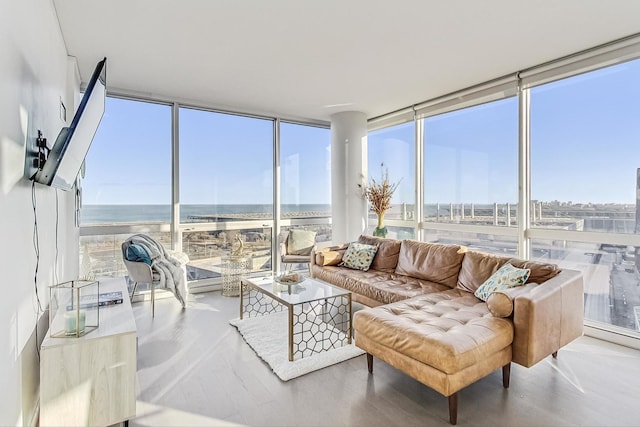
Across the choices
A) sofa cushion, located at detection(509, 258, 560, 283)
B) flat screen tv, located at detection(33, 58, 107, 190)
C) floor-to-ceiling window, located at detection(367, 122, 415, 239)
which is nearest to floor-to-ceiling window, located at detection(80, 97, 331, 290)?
floor-to-ceiling window, located at detection(367, 122, 415, 239)

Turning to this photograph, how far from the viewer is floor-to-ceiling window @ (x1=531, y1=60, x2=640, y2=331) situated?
307cm

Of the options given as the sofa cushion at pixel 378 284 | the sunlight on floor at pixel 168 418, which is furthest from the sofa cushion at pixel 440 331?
the sunlight on floor at pixel 168 418

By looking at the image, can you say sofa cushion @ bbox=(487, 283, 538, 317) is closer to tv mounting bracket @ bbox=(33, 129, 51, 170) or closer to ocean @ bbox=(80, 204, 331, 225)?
tv mounting bracket @ bbox=(33, 129, 51, 170)

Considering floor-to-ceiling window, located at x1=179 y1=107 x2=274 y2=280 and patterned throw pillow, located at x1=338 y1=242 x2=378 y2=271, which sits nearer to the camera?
patterned throw pillow, located at x1=338 y1=242 x2=378 y2=271

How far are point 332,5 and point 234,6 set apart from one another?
27.7 inches

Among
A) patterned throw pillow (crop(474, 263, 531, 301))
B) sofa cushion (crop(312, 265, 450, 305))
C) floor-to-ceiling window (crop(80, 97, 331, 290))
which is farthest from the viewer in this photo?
floor-to-ceiling window (crop(80, 97, 331, 290))

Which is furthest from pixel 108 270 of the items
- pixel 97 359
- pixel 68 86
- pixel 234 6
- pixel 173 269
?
pixel 234 6

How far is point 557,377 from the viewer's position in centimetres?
242

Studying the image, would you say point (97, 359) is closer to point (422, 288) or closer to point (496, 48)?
point (422, 288)

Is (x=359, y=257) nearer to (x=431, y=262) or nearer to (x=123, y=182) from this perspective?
(x=431, y=262)

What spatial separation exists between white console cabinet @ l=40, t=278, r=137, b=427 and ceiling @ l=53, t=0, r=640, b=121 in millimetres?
2250

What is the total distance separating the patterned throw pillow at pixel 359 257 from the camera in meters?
4.11

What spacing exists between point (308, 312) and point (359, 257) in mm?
1293

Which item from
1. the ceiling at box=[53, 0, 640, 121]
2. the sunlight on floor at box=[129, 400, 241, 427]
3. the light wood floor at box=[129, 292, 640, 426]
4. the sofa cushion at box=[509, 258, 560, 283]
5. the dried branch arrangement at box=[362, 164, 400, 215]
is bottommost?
the sunlight on floor at box=[129, 400, 241, 427]
